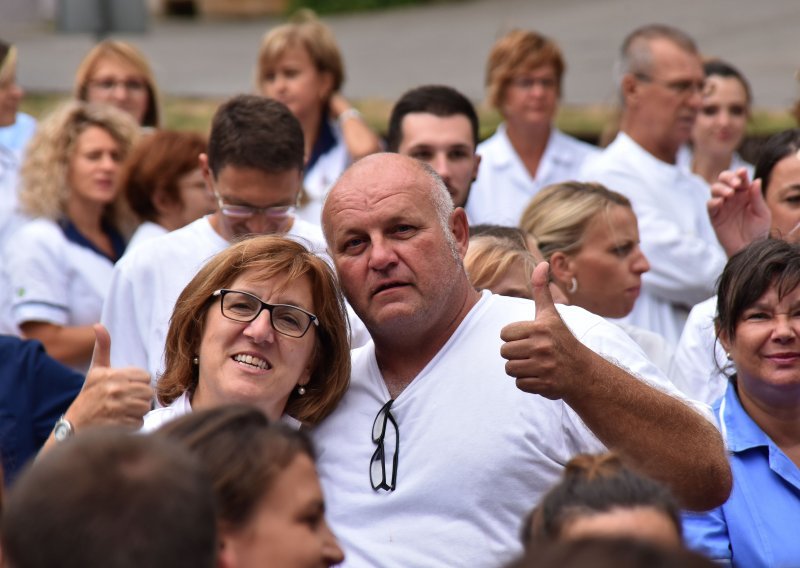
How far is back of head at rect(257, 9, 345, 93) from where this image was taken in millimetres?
6738

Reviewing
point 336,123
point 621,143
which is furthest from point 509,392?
point 336,123

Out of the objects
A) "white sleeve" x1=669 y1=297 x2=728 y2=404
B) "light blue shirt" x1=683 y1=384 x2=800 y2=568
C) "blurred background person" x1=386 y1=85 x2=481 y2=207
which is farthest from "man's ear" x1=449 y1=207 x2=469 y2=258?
"blurred background person" x1=386 y1=85 x2=481 y2=207

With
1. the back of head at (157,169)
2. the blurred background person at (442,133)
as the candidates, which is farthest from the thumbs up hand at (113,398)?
the blurred background person at (442,133)

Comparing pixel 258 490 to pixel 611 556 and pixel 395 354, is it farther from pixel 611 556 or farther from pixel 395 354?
pixel 395 354

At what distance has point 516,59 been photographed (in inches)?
271

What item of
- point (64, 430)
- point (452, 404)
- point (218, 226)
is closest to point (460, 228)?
point (452, 404)

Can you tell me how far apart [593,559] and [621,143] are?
4.82 m

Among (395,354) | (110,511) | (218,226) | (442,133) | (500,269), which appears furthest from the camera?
(442,133)

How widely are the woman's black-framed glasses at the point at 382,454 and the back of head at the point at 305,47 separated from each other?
11.5ft

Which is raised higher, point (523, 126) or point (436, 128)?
point (436, 128)

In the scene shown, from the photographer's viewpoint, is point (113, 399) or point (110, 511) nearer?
point (110, 511)

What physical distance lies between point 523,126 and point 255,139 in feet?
8.55

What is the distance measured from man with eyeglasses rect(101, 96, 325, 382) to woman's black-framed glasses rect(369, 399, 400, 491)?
1.19 meters

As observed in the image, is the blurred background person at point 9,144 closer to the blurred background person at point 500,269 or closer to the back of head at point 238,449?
the blurred background person at point 500,269
